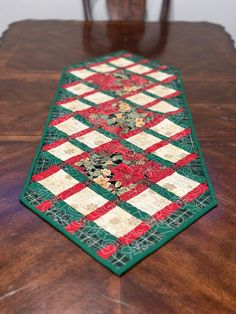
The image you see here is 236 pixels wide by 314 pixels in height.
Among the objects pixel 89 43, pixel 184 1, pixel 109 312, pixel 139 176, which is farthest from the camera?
pixel 184 1

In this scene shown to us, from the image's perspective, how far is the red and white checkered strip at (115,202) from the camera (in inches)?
33.5

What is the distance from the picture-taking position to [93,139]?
3.78 ft

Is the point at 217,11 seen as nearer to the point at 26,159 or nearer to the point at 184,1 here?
the point at 184,1

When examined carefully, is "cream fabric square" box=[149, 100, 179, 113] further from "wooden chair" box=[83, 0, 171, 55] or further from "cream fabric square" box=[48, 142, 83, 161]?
"wooden chair" box=[83, 0, 171, 55]

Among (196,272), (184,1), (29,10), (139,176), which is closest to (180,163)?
(139,176)

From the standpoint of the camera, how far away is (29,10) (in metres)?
2.42

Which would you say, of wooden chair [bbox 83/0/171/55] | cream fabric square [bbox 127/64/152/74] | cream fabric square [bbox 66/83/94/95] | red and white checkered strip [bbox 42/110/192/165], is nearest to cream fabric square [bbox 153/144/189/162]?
red and white checkered strip [bbox 42/110/192/165]

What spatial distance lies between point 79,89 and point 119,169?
497 mm

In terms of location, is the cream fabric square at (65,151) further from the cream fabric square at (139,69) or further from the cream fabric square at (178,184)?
the cream fabric square at (139,69)

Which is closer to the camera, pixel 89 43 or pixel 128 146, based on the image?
pixel 128 146

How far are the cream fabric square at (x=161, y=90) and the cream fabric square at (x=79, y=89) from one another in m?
0.21

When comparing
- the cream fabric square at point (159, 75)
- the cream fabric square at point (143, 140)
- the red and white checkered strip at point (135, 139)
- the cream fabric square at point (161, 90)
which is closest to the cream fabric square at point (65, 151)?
the red and white checkered strip at point (135, 139)

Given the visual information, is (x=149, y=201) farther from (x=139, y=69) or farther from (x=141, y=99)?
(x=139, y=69)

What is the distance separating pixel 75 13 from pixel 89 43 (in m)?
0.77
